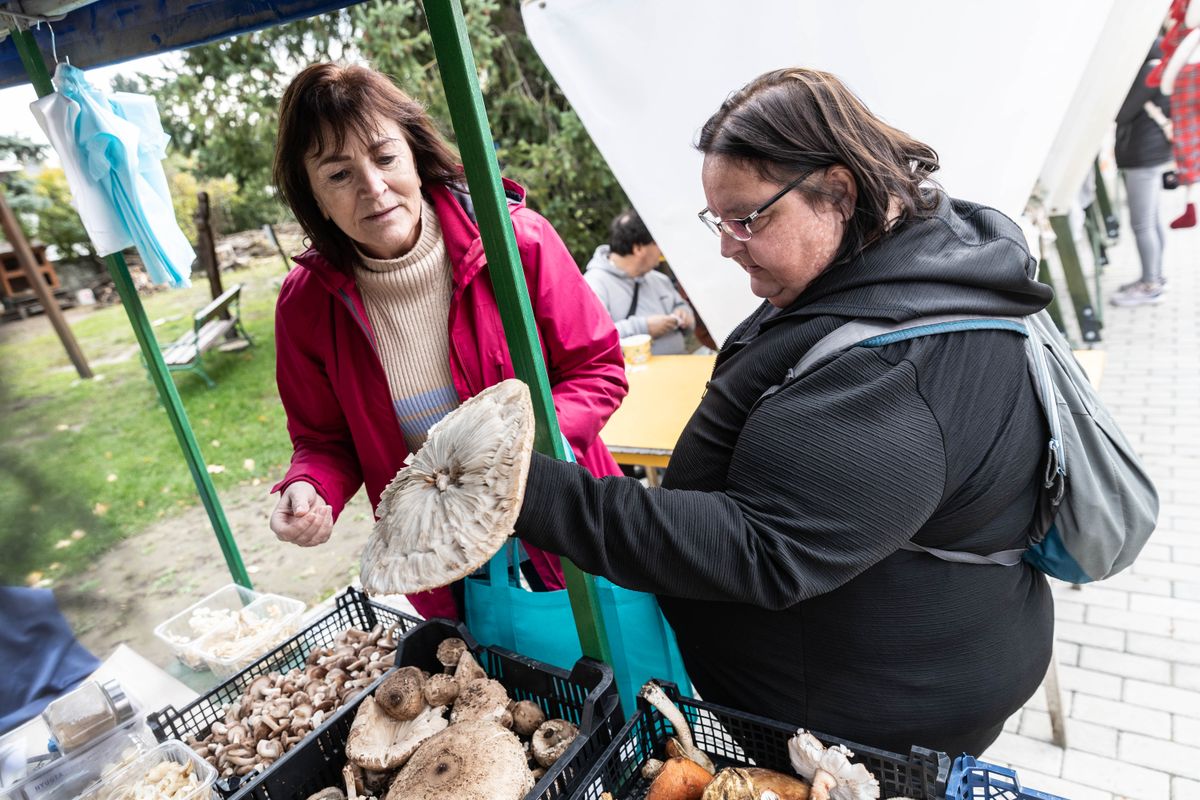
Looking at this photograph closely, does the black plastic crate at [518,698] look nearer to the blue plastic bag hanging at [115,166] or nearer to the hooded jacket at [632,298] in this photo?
the blue plastic bag hanging at [115,166]

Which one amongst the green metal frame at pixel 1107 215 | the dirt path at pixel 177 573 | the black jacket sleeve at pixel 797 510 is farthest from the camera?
the green metal frame at pixel 1107 215

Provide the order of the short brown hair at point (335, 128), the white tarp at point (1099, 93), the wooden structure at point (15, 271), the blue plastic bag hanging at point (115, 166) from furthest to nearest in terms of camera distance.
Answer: the wooden structure at point (15, 271) < the white tarp at point (1099, 93) < the blue plastic bag hanging at point (115, 166) < the short brown hair at point (335, 128)

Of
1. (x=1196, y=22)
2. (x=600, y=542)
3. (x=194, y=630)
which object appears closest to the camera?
(x=600, y=542)

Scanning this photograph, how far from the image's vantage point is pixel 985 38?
2299 mm

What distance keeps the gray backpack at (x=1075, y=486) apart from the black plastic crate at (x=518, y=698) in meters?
0.62

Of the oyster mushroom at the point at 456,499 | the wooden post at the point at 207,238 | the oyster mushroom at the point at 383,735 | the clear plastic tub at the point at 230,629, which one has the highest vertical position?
the wooden post at the point at 207,238

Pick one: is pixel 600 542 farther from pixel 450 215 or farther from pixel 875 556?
pixel 450 215

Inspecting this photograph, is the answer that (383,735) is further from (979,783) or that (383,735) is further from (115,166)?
(115,166)

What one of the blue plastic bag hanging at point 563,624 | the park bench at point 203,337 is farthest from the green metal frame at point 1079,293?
the park bench at point 203,337

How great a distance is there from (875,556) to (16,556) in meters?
6.22

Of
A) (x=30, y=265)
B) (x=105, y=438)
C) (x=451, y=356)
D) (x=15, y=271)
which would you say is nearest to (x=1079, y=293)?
(x=451, y=356)

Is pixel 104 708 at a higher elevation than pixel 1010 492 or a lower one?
lower

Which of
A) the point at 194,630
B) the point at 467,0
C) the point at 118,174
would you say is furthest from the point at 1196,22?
the point at 194,630

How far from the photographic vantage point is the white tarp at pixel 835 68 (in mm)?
2289
